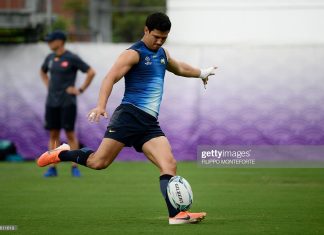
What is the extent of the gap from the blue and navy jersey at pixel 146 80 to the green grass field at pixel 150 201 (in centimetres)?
126

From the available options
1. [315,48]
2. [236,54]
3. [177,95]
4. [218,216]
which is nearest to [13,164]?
[177,95]

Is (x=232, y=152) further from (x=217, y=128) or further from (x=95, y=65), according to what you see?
(x=95, y=65)

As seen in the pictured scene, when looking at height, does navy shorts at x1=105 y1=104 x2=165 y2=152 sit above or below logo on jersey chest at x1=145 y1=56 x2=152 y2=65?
below

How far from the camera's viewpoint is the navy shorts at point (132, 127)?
10766 millimetres

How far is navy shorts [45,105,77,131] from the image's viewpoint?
18172 mm

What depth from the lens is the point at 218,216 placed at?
1129 centimetres

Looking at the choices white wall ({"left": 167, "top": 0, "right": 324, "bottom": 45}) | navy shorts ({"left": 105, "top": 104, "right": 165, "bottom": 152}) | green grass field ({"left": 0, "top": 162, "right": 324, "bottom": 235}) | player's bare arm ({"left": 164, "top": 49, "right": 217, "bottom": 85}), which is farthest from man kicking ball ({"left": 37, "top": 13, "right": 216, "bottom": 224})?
white wall ({"left": 167, "top": 0, "right": 324, "bottom": 45})

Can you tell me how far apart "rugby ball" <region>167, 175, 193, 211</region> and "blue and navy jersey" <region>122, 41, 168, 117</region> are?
2.81 ft

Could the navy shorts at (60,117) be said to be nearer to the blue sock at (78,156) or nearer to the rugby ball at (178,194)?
the blue sock at (78,156)

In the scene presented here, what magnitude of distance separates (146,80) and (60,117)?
309 inches

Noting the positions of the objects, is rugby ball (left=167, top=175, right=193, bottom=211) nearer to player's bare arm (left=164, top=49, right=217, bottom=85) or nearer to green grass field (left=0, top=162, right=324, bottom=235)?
green grass field (left=0, top=162, right=324, bottom=235)

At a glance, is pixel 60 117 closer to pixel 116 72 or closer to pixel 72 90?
pixel 72 90

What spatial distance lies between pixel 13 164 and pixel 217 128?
4382 millimetres

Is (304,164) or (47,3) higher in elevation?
(47,3)
